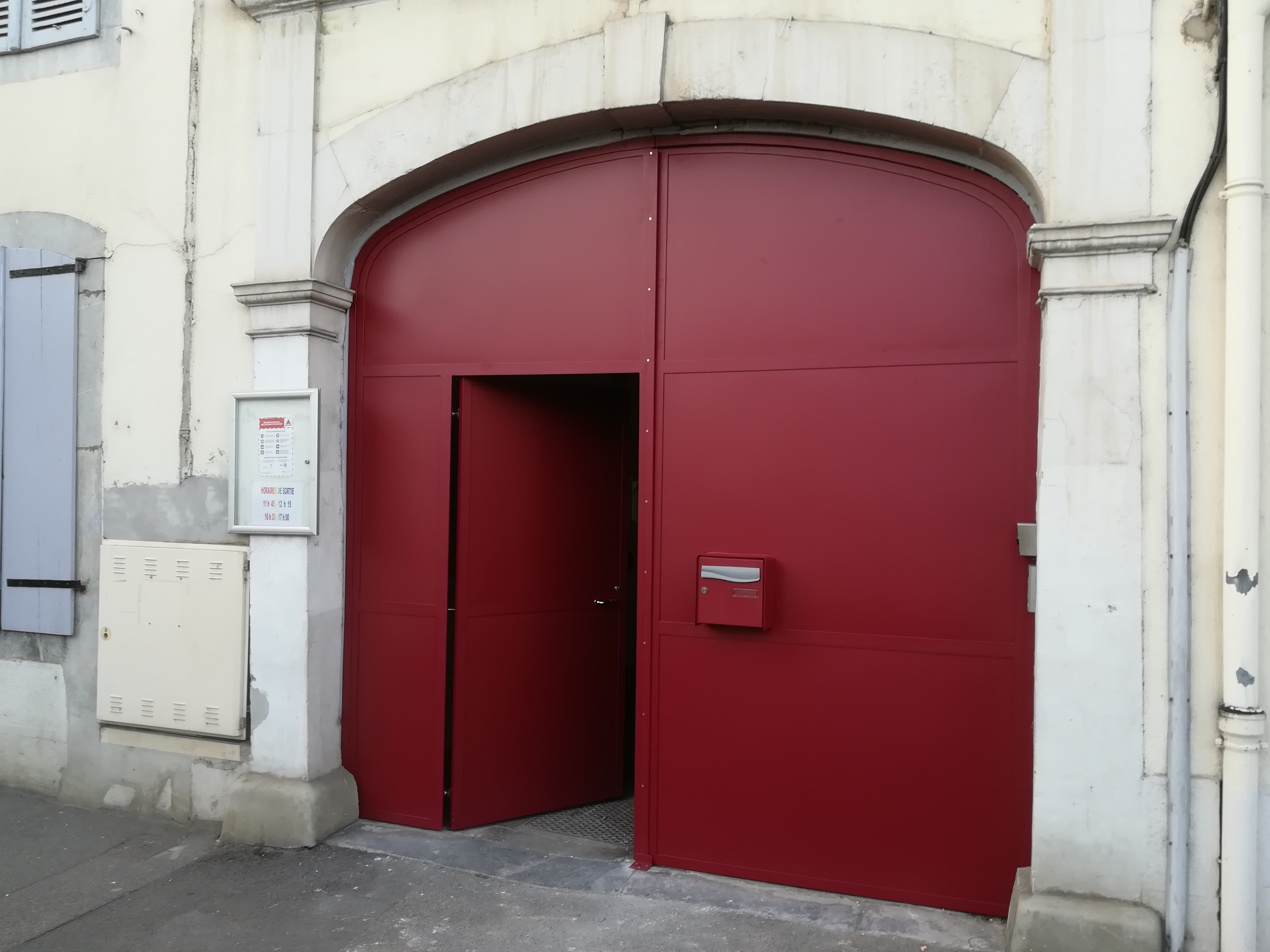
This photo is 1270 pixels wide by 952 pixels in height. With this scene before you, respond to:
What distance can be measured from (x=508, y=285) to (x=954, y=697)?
2.69 metres

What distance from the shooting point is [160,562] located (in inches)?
195

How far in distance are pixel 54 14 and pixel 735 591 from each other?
491 cm

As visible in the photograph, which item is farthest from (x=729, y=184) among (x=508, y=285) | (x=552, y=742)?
(x=552, y=742)

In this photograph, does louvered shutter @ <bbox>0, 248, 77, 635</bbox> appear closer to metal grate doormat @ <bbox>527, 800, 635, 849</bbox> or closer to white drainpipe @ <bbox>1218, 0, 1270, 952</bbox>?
metal grate doormat @ <bbox>527, 800, 635, 849</bbox>

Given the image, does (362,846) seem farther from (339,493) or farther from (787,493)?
(787,493)

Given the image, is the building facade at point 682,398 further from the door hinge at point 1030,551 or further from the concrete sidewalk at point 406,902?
the concrete sidewalk at point 406,902

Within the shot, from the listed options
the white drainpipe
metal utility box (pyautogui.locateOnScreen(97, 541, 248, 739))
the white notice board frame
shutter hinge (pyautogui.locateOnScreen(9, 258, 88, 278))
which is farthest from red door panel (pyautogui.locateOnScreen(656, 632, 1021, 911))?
shutter hinge (pyautogui.locateOnScreen(9, 258, 88, 278))

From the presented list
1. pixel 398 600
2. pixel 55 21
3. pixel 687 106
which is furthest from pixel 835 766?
pixel 55 21

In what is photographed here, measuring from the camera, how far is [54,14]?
5340 millimetres

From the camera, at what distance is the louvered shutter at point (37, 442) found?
519 centimetres

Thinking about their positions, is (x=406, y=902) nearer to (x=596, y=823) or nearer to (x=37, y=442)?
(x=596, y=823)

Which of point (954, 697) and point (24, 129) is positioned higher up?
point (24, 129)

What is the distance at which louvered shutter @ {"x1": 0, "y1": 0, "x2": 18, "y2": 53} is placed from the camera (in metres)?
5.41

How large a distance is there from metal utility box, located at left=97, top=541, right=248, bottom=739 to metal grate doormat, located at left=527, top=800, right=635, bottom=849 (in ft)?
5.31
